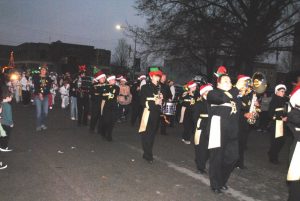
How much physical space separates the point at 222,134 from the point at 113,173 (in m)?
2.18

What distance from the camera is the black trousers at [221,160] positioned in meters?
6.29

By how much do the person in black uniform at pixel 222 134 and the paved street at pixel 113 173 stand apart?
1.20 feet

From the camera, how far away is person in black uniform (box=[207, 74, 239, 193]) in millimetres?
6289

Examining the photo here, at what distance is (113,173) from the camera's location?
281 inches

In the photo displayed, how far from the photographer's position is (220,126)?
249 inches

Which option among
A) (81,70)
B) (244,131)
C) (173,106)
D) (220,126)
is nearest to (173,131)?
(173,106)

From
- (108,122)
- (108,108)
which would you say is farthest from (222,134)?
(108,108)

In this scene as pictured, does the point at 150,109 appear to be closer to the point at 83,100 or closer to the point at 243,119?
the point at 243,119

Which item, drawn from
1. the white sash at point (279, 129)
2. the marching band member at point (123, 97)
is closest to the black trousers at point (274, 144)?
the white sash at point (279, 129)

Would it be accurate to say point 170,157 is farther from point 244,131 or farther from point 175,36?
point 175,36

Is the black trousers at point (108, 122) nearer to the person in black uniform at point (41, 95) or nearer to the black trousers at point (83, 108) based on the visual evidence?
the person in black uniform at point (41, 95)

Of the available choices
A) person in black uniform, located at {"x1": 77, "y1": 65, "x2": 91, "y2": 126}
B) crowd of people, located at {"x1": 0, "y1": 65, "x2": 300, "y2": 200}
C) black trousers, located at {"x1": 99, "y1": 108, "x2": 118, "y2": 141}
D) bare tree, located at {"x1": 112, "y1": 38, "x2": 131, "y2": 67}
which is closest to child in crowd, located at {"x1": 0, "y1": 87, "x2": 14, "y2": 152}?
crowd of people, located at {"x1": 0, "y1": 65, "x2": 300, "y2": 200}

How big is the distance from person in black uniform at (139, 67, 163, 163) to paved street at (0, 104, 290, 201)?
1.73 ft

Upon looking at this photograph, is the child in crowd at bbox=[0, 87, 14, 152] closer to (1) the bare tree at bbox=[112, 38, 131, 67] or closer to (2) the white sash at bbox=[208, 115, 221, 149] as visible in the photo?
(2) the white sash at bbox=[208, 115, 221, 149]
